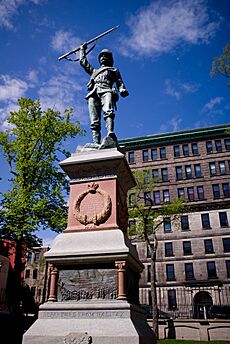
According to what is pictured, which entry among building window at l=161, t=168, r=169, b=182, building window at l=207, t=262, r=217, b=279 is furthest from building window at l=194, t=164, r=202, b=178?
building window at l=207, t=262, r=217, b=279

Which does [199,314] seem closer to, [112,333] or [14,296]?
[14,296]

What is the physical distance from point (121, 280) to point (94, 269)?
654 mm

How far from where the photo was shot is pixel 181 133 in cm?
5406

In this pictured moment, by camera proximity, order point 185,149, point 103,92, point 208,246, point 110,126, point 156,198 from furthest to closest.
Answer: point 185,149 < point 156,198 < point 208,246 < point 103,92 < point 110,126

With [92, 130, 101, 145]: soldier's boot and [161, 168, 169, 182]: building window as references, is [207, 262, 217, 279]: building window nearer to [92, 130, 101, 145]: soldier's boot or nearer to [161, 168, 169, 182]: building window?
[161, 168, 169, 182]: building window

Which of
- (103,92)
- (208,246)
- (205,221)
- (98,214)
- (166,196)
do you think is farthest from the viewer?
(166,196)

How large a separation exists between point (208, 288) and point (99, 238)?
41.9 metres

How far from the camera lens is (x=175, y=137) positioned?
177 feet

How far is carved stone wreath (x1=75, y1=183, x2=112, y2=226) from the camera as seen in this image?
670cm

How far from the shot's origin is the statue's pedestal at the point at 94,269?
17.6 ft

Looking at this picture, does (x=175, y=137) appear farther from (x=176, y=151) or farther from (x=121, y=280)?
(x=121, y=280)

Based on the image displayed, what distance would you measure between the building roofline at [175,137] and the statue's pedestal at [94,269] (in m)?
46.9

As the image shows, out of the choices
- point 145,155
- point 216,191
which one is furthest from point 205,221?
point 145,155

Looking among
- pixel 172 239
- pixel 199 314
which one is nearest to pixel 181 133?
pixel 172 239
